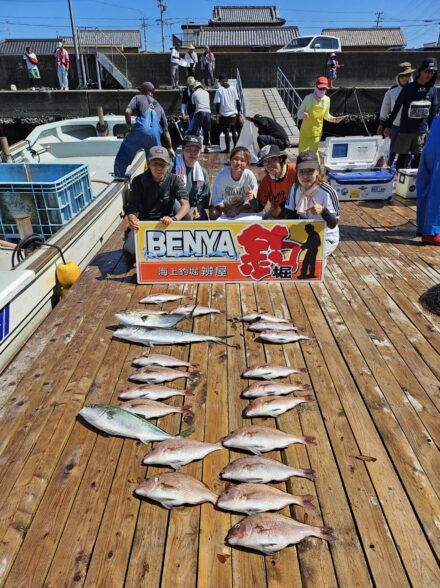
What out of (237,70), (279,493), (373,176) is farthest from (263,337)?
(237,70)

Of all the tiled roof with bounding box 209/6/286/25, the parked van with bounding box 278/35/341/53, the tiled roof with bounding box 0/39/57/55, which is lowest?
the parked van with bounding box 278/35/341/53

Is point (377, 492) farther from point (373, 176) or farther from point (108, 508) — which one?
point (373, 176)

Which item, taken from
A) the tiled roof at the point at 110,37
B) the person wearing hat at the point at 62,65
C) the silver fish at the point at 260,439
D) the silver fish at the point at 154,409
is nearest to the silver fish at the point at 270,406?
the silver fish at the point at 260,439

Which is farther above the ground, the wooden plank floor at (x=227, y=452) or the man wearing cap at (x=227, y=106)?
the man wearing cap at (x=227, y=106)

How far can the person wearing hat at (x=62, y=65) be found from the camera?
797 inches

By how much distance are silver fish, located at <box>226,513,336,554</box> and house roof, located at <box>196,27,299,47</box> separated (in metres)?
41.5

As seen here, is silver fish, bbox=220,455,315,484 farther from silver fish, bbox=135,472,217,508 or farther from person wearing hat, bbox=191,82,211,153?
person wearing hat, bbox=191,82,211,153

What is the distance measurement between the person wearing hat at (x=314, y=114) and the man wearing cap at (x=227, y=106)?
137 inches

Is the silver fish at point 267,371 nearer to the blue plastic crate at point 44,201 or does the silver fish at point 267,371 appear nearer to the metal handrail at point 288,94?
the blue plastic crate at point 44,201

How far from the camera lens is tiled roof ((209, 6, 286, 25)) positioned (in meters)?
48.6

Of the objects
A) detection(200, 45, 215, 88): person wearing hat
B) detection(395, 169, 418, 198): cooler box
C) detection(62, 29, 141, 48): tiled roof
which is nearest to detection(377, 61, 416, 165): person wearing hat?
detection(395, 169, 418, 198): cooler box

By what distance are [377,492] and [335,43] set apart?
2509cm

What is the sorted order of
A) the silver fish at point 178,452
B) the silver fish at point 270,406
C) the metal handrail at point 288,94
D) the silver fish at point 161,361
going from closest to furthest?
1. the silver fish at point 178,452
2. the silver fish at point 270,406
3. the silver fish at point 161,361
4. the metal handrail at point 288,94

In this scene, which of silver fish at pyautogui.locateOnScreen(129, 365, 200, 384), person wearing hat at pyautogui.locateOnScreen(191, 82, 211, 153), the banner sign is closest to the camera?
silver fish at pyautogui.locateOnScreen(129, 365, 200, 384)
